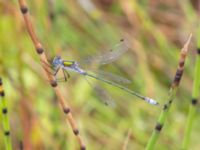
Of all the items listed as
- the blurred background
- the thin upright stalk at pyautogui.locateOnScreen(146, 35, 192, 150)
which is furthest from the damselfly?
the blurred background

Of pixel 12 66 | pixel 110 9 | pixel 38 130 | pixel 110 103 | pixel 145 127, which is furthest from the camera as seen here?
pixel 110 9

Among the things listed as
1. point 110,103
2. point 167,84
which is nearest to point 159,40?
point 167,84

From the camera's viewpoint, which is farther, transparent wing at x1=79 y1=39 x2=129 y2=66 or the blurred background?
the blurred background

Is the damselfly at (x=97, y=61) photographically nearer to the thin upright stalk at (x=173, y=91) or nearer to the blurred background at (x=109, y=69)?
the thin upright stalk at (x=173, y=91)

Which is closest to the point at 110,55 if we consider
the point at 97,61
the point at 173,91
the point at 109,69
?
the point at 97,61

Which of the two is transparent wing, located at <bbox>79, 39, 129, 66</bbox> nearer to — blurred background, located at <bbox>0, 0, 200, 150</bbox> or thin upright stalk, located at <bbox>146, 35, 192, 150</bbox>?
thin upright stalk, located at <bbox>146, 35, 192, 150</bbox>

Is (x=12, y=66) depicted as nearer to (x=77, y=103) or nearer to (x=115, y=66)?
(x=77, y=103)

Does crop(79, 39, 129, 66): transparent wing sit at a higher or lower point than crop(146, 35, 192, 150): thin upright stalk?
higher
